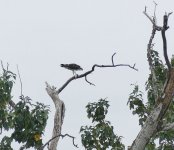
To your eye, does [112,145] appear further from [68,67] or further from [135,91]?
[68,67]

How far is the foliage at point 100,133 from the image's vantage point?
1034 cm

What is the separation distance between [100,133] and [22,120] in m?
2.14

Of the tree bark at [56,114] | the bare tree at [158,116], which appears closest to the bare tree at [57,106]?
the tree bark at [56,114]

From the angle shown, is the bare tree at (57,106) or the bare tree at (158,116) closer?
the bare tree at (158,116)

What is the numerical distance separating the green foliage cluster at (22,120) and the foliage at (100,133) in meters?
1.79

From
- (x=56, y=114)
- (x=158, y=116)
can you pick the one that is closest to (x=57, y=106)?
(x=56, y=114)

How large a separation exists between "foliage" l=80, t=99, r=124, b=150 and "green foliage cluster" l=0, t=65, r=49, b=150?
5.86 ft

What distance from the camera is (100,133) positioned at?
10.4 meters

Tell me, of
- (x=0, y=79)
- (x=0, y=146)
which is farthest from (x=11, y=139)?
(x=0, y=79)

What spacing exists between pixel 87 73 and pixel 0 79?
4.39 feet

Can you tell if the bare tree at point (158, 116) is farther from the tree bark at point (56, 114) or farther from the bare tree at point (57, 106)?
the tree bark at point (56, 114)

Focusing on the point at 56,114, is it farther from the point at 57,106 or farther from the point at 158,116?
the point at 158,116

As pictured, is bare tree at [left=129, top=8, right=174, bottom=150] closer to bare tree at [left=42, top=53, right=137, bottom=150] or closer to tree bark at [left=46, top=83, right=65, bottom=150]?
bare tree at [left=42, top=53, right=137, bottom=150]

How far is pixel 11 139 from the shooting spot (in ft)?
28.9
